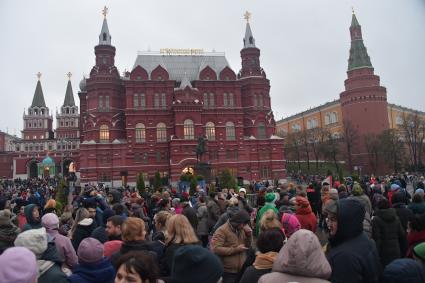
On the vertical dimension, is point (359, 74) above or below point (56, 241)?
above

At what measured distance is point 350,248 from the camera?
3.96m

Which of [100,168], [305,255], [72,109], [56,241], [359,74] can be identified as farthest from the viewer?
[72,109]

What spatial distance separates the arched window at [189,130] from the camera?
48.6m

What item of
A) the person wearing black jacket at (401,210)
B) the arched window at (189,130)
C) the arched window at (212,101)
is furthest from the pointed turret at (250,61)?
the person wearing black jacket at (401,210)

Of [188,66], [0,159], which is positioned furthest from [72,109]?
[188,66]

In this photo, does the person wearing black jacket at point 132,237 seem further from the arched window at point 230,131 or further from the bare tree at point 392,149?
the bare tree at point 392,149

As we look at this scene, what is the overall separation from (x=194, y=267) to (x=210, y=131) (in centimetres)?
4771

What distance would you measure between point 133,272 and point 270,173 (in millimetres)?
48905

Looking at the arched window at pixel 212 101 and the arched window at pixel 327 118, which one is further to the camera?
the arched window at pixel 327 118

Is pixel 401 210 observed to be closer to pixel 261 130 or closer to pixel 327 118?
pixel 261 130

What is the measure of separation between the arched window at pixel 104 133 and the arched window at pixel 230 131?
15832 mm

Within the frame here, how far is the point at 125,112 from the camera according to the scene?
4869 cm

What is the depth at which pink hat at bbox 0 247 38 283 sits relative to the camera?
9.97 feet

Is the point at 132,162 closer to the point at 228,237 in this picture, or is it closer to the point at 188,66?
the point at 188,66
